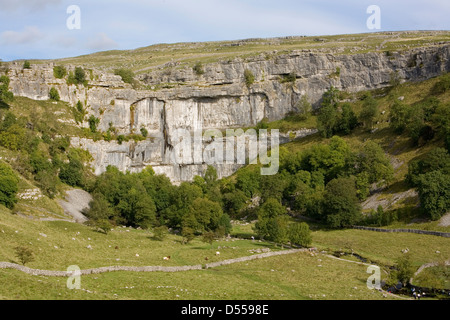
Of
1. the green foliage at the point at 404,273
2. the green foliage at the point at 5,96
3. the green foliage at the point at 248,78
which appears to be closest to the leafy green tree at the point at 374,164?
the green foliage at the point at 404,273

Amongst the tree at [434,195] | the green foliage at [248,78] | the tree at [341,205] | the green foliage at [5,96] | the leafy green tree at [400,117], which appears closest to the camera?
the tree at [434,195]

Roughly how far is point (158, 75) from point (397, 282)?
3610 inches

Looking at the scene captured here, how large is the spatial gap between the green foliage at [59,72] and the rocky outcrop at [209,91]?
0.71 m

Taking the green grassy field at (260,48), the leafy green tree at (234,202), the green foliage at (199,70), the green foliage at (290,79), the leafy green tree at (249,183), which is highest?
the green grassy field at (260,48)

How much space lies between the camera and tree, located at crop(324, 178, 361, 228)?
7062 cm

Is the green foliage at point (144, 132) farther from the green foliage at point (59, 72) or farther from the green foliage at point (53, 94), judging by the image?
the green foliage at point (59, 72)

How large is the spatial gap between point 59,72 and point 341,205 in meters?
63.9

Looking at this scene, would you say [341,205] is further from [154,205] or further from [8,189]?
[8,189]

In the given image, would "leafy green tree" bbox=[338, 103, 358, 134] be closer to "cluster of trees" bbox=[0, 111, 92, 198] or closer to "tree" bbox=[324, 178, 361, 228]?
"tree" bbox=[324, 178, 361, 228]

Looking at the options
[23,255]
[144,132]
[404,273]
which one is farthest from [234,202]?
[23,255]

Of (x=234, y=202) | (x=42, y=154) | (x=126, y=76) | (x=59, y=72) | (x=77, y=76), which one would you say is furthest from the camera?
(x=126, y=76)

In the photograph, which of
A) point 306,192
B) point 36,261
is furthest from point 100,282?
point 306,192

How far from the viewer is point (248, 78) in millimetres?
120562

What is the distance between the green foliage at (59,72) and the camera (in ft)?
337
